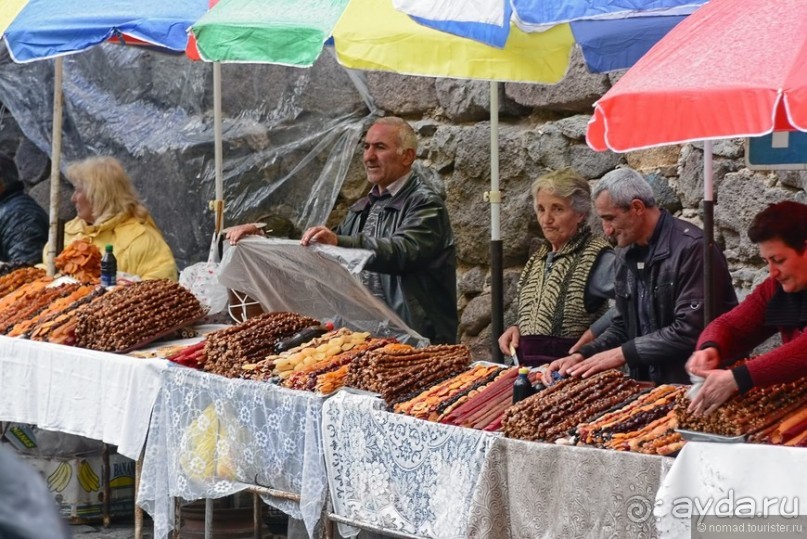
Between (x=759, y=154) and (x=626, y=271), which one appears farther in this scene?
(x=626, y=271)

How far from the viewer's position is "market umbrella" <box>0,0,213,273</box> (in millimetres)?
6328

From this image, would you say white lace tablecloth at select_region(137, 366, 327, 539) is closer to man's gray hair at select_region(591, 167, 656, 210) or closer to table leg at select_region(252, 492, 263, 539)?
table leg at select_region(252, 492, 263, 539)

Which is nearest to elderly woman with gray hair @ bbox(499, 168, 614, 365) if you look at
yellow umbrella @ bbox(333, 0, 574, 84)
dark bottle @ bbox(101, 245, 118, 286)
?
yellow umbrella @ bbox(333, 0, 574, 84)

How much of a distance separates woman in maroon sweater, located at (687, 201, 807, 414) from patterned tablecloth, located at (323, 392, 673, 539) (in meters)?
0.28

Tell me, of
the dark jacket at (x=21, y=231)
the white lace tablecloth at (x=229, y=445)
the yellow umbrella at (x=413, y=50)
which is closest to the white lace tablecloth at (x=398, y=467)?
A: the white lace tablecloth at (x=229, y=445)

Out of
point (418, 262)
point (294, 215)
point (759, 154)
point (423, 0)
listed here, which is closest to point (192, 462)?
point (418, 262)

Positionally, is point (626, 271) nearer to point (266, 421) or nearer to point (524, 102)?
point (266, 421)

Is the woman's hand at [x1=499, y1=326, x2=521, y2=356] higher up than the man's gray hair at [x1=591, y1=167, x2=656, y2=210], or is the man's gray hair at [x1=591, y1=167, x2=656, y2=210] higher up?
the man's gray hair at [x1=591, y1=167, x2=656, y2=210]

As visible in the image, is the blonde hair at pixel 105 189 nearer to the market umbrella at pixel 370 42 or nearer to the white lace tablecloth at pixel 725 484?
the market umbrella at pixel 370 42

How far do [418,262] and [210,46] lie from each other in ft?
4.51

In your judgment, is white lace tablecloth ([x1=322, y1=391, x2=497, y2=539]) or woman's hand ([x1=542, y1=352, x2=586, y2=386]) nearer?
white lace tablecloth ([x1=322, y1=391, x2=497, y2=539])

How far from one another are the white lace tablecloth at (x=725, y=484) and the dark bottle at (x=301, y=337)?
2161 millimetres

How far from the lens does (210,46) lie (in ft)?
18.3

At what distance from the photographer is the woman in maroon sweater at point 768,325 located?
13.0 ft
